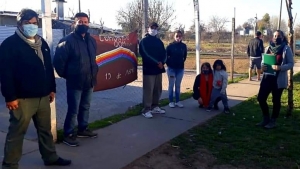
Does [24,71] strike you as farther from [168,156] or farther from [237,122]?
[237,122]

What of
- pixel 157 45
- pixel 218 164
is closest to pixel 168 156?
pixel 218 164

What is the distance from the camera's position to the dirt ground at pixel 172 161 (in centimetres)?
438

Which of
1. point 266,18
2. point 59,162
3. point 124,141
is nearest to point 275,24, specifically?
point 266,18

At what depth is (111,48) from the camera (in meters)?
6.67

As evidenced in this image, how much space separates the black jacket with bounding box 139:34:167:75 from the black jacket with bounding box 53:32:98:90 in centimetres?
177

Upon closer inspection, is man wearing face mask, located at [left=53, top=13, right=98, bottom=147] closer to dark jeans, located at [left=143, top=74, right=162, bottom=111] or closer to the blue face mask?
the blue face mask

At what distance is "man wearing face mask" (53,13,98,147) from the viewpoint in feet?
15.7

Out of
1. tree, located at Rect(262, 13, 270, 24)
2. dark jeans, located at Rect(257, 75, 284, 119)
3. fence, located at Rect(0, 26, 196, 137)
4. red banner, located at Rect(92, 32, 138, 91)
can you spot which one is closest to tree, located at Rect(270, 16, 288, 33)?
tree, located at Rect(262, 13, 270, 24)

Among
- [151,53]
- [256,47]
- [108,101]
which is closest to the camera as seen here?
[151,53]

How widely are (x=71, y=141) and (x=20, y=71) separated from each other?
61.0 inches

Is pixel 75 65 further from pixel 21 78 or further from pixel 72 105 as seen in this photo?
pixel 21 78

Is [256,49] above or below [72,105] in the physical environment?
above

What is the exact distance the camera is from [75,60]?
4.81 m

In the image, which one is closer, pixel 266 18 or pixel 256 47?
pixel 256 47
